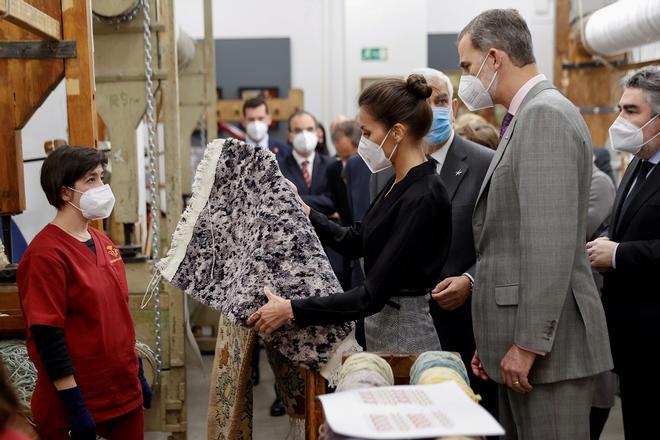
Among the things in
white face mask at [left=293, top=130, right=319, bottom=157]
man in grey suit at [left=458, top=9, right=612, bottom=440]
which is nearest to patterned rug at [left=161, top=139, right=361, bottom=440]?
man in grey suit at [left=458, top=9, right=612, bottom=440]

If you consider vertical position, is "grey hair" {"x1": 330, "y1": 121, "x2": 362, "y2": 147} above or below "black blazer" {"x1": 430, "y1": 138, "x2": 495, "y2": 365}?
above

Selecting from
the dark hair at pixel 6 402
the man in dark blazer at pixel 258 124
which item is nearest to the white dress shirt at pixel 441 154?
the dark hair at pixel 6 402

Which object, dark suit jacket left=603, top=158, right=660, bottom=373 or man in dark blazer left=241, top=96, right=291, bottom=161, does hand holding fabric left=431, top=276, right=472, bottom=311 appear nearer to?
dark suit jacket left=603, top=158, right=660, bottom=373

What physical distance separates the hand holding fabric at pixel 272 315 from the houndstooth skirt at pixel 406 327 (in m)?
0.27

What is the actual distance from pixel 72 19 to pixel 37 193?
2748 millimetres

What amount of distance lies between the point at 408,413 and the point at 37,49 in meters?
1.97

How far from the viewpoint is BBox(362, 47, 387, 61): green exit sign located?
7.63 metres

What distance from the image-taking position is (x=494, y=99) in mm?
2014

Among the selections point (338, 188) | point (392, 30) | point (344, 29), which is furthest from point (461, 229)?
point (344, 29)

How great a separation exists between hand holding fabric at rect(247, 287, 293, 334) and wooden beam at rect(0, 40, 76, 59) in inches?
44.9

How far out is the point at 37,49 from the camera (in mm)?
2471

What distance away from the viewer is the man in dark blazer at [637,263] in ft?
7.50

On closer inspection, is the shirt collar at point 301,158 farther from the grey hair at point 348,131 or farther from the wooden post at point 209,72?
the wooden post at point 209,72

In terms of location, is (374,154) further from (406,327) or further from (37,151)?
(37,151)
